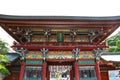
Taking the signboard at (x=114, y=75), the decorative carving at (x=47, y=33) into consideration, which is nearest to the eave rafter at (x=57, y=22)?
the decorative carving at (x=47, y=33)

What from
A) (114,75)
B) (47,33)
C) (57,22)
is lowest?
(114,75)

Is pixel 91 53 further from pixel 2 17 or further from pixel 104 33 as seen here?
pixel 2 17

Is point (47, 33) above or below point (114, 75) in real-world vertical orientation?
above

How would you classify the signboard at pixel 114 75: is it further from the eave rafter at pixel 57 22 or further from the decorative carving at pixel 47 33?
the decorative carving at pixel 47 33

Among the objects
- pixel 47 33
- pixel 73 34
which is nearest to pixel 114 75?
pixel 73 34

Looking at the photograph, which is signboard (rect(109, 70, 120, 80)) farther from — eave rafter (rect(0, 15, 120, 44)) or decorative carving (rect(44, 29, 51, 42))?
decorative carving (rect(44, 29, 51, 42))

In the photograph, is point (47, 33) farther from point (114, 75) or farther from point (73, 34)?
point (114, 75)

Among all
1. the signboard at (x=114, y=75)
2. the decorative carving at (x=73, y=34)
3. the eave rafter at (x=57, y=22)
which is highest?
the eave rafter at (x=57, y=22)

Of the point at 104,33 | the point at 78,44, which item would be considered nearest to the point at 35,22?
the point at 78,44

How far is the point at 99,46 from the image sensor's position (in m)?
8.85

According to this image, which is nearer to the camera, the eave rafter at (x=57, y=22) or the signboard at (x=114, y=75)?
the eave rafter at (x=57, y=22)

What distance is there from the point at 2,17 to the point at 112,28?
272 inches

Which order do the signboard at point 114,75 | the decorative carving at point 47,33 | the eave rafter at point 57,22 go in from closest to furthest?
the eave rafter at point 57,22 → the decorative carving at point 47,33 → the signboard at point 114,75

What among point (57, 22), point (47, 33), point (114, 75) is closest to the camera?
point (57, 22)
